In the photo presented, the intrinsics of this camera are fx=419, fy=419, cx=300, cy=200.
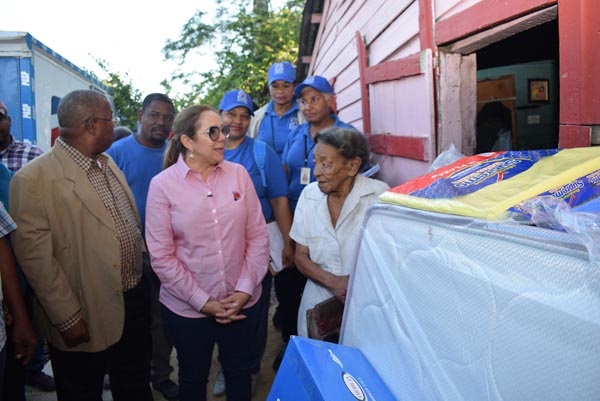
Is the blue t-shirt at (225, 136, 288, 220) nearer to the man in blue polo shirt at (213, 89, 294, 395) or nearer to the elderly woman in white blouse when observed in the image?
the man in blue polo shirt at (213, 89, 294, 395)

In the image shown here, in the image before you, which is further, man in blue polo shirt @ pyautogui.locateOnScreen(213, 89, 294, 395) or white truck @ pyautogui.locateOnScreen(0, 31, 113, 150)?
white truck @ pyautogui.locateOnScreen(0, 31, 113, 150)

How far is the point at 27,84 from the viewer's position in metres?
5.06

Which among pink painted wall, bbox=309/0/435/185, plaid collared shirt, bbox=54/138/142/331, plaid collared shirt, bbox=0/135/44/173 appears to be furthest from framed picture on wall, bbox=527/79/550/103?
plaid collared shirt, bbox=0/135/44/173

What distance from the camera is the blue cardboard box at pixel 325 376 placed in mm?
902

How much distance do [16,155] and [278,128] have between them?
1.94 metres

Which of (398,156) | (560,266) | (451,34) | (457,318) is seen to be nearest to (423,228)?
(457,318)

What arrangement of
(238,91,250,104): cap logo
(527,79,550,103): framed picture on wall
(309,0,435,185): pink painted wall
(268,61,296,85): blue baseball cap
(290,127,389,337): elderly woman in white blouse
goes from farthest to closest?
(527,79,550,103): framed picture on wall → (268,61,296,85): blue baseball cap → (238,91,250,104): cap logo → (309,0,435,185): pink painted wall → (290,127,389,337): elderly woman in white blouse

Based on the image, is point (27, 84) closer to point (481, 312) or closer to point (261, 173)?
point (261, 173)

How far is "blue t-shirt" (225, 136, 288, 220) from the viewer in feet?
9.00

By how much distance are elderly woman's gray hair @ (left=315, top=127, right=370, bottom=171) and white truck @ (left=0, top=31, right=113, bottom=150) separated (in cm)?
440

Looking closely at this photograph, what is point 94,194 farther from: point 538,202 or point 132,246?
point 538,202

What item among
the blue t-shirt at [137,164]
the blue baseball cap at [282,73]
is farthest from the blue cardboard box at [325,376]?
the blue baseball cap at [282,73]

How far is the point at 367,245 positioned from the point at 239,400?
4.79 ft

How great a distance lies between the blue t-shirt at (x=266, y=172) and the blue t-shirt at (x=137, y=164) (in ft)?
1.76
